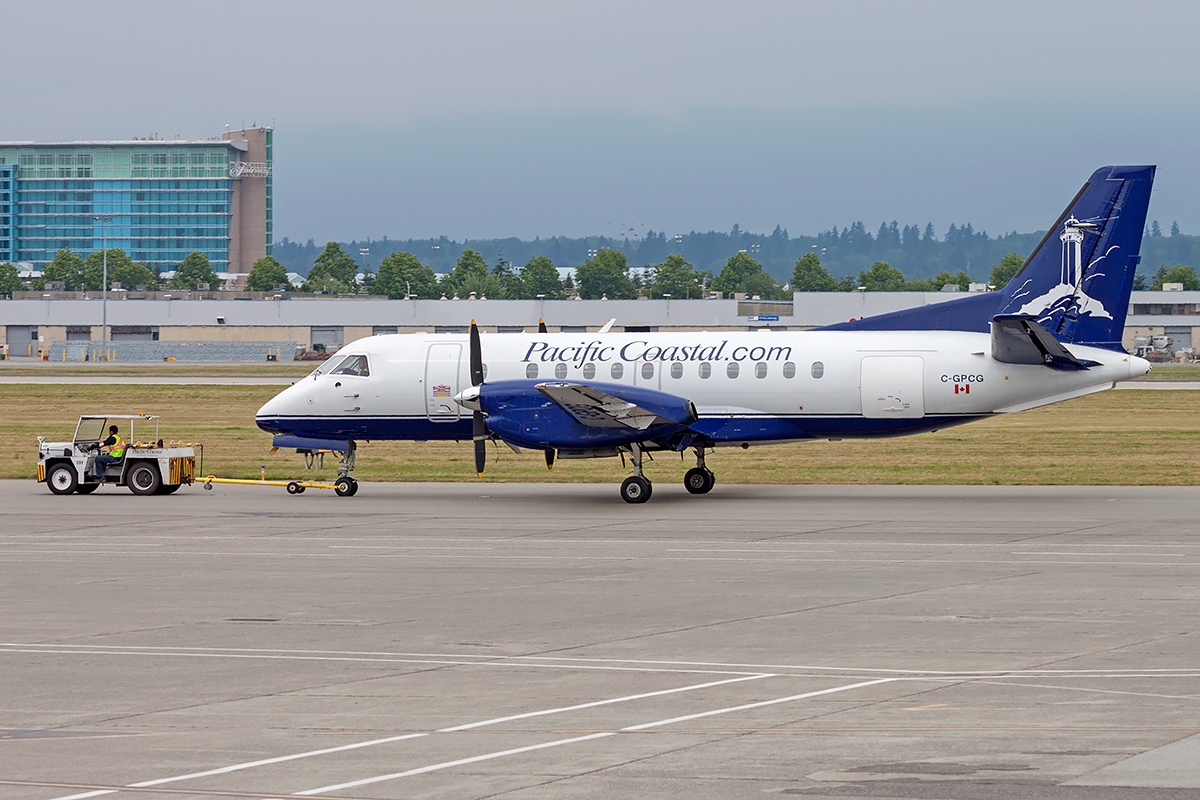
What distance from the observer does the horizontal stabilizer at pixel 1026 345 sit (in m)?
29.9

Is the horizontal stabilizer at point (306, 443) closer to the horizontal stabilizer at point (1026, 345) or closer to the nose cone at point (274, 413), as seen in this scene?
the nose cone at point (274, 413)

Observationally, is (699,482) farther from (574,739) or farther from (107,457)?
(574,739)

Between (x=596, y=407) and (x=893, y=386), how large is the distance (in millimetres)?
6627

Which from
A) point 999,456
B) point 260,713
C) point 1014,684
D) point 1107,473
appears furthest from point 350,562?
point 999,456

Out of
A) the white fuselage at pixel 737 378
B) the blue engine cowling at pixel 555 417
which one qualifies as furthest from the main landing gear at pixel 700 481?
the blue engine cowling at pixel 555 417

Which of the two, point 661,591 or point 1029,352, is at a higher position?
point 1029,352

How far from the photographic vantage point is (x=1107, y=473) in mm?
36656

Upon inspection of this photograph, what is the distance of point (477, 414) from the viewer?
30703mm

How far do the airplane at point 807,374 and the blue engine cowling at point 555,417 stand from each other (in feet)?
0.10

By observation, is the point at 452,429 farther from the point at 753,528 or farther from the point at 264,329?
the point at 264,329

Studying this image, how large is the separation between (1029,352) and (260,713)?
73.7 ft

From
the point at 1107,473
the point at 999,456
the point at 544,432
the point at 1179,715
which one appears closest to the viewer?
the point at 1179,715

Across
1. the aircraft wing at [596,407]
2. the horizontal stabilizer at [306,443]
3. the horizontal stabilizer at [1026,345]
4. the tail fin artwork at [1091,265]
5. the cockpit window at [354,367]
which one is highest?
the tail fin artwork at [1091,265]

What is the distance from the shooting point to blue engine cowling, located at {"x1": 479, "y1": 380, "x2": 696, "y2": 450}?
30.1m
